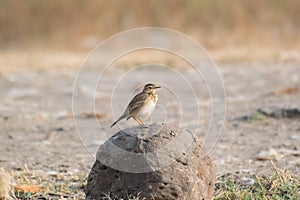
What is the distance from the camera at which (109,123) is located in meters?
9.11

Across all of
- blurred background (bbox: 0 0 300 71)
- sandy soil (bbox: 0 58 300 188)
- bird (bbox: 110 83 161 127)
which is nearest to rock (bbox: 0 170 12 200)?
bird (bbox: 110 83 161 127)

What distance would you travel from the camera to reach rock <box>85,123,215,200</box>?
445cm

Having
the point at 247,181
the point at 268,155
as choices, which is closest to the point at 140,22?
the point at 268,155

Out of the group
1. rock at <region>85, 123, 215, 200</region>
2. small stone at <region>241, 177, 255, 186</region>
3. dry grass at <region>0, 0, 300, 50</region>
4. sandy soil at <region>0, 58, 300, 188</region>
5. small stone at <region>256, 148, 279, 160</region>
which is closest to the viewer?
rock at <region>85, 123, 215, 200</region>

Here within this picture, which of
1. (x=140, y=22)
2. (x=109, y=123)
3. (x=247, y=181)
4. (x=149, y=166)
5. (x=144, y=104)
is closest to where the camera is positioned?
(x=149, y=166)

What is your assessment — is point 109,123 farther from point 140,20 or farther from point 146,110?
point 140,20

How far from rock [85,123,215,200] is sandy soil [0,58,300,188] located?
1.48 m

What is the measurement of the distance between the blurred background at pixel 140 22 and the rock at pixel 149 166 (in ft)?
50.9

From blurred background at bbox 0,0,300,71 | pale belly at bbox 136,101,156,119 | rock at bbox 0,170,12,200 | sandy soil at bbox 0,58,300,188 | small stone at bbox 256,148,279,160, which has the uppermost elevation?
pale belly at bbox 136,101,156,119

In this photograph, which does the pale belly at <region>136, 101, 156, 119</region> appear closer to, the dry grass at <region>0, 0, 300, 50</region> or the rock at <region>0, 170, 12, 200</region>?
the rock at <region>0, 170, 12, 200</region>

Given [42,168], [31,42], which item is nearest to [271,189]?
[42,168]

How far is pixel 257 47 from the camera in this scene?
19.9 meters

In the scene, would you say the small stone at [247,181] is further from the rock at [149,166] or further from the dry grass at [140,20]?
the dry grass at [140,20]

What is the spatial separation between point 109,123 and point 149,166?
15.4 feet
